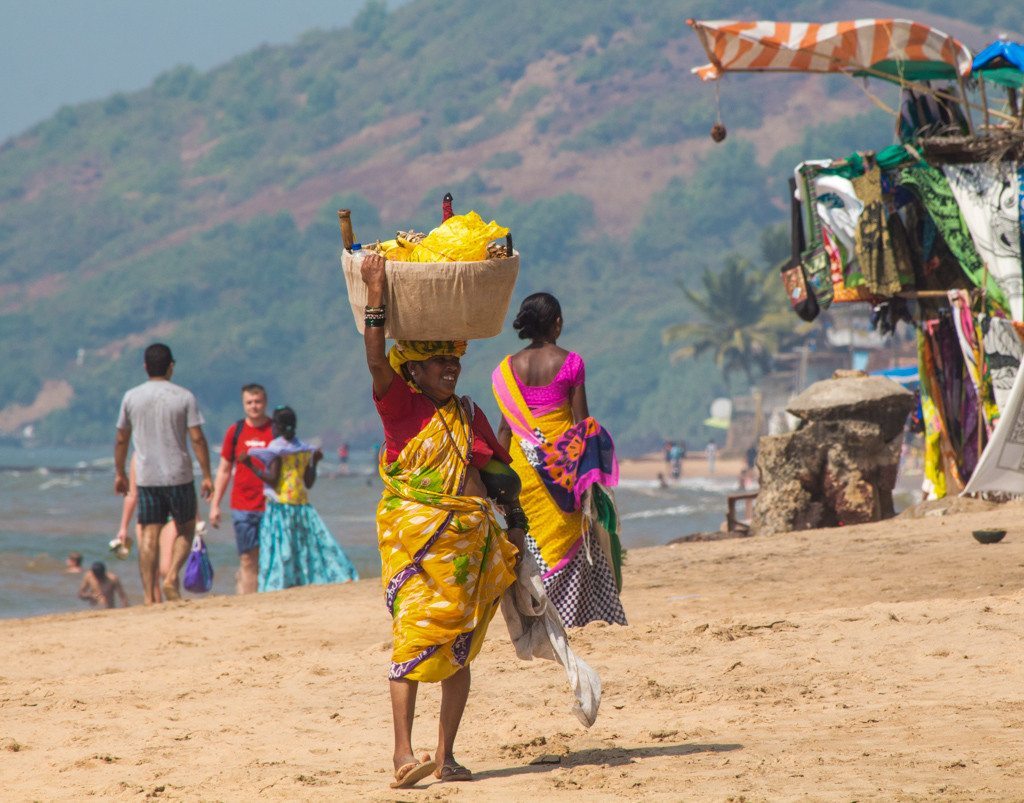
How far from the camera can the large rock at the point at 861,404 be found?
1305 cm

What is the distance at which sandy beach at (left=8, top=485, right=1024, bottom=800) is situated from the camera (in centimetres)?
483

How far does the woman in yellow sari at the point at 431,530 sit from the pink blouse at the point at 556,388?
2074 millimetres

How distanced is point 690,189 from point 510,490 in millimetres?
152094

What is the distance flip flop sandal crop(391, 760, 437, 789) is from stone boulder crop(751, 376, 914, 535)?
8.42 metres

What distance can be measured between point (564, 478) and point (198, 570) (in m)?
3.91

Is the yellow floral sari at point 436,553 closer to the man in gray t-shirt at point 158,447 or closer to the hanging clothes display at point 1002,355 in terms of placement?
the man in gray t-shirt at point 158,447

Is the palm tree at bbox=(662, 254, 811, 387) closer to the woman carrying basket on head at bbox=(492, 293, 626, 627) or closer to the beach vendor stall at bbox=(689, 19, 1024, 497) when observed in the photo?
the beach vendor stall at bbox=(689, 19, 1024, 497)

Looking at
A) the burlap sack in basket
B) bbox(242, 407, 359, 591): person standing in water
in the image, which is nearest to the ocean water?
bbox(242, 407, 359, 591): person standing in water

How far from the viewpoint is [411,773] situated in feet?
15.6

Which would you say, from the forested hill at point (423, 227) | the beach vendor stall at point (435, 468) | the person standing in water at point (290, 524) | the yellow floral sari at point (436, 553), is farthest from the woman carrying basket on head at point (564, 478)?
the forested hill at point (423, 227)

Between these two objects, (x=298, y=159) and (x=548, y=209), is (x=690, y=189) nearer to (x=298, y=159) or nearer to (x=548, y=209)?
(x=548, y=209)

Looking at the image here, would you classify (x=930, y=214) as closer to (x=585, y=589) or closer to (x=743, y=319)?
(x=585, y=589)

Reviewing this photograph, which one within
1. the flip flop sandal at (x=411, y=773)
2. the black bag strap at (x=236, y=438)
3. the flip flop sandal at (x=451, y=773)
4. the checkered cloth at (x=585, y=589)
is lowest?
the flip flop sandal at (x=451, y=773)

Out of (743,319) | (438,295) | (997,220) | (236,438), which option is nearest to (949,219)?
(997,220)
